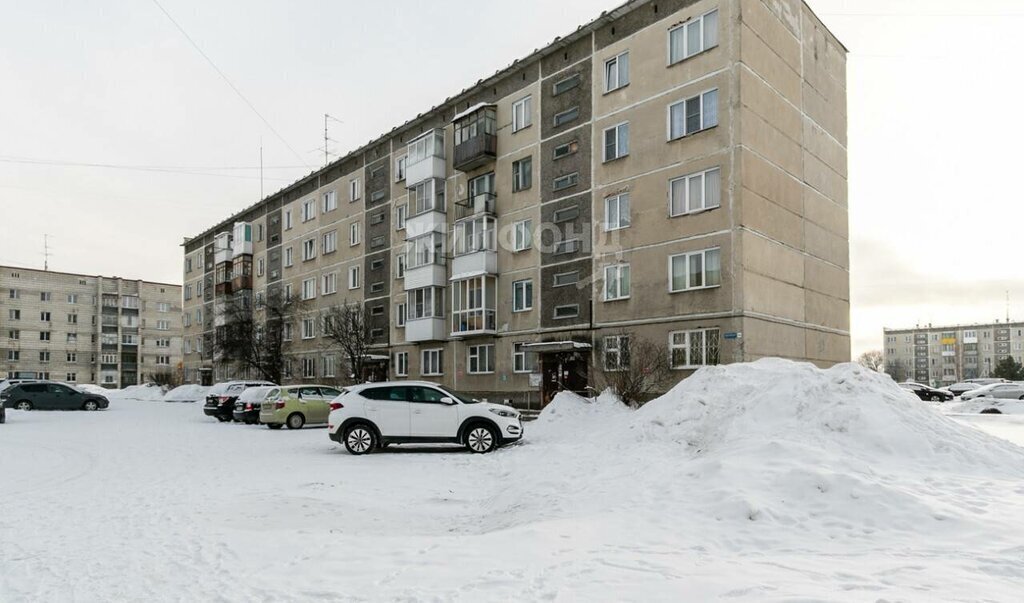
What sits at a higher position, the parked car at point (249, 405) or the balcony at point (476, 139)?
the balcony at point (476, 139)

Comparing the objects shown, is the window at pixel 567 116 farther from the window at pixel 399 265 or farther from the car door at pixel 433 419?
the car door at pixel 433 419

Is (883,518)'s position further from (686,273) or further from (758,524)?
(686,273)

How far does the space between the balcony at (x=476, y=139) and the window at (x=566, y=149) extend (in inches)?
156

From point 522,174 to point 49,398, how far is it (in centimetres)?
2801

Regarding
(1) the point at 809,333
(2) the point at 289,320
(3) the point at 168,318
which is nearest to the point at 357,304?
(2) the point at 289,320

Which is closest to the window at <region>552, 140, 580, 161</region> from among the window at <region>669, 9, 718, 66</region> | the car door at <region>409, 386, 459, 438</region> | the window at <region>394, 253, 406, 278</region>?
the window at <region>669, 9, 718, 66</region>

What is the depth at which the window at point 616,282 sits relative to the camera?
81.3 ft

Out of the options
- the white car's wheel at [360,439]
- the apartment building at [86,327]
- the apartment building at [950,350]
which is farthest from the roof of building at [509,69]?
the apartment building at [950,350]

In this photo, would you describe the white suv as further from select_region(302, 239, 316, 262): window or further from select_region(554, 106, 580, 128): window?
select_region(302, 239, 316, 262): window

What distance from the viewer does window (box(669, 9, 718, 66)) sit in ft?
74.7

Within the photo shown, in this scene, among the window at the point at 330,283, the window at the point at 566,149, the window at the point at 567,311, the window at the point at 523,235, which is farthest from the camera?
the window at the point at 330,283

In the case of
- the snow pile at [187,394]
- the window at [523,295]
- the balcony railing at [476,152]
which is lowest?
the snow pile at [187,394]

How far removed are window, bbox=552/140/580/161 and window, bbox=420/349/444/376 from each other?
450 inches

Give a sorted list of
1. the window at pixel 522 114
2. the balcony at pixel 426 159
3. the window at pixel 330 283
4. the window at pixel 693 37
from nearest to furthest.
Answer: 1. the window at pixel 693 37
2. the window at pixel 522 114
3. the balcony at pixel 426 159
4. the window at pixel 330 283
